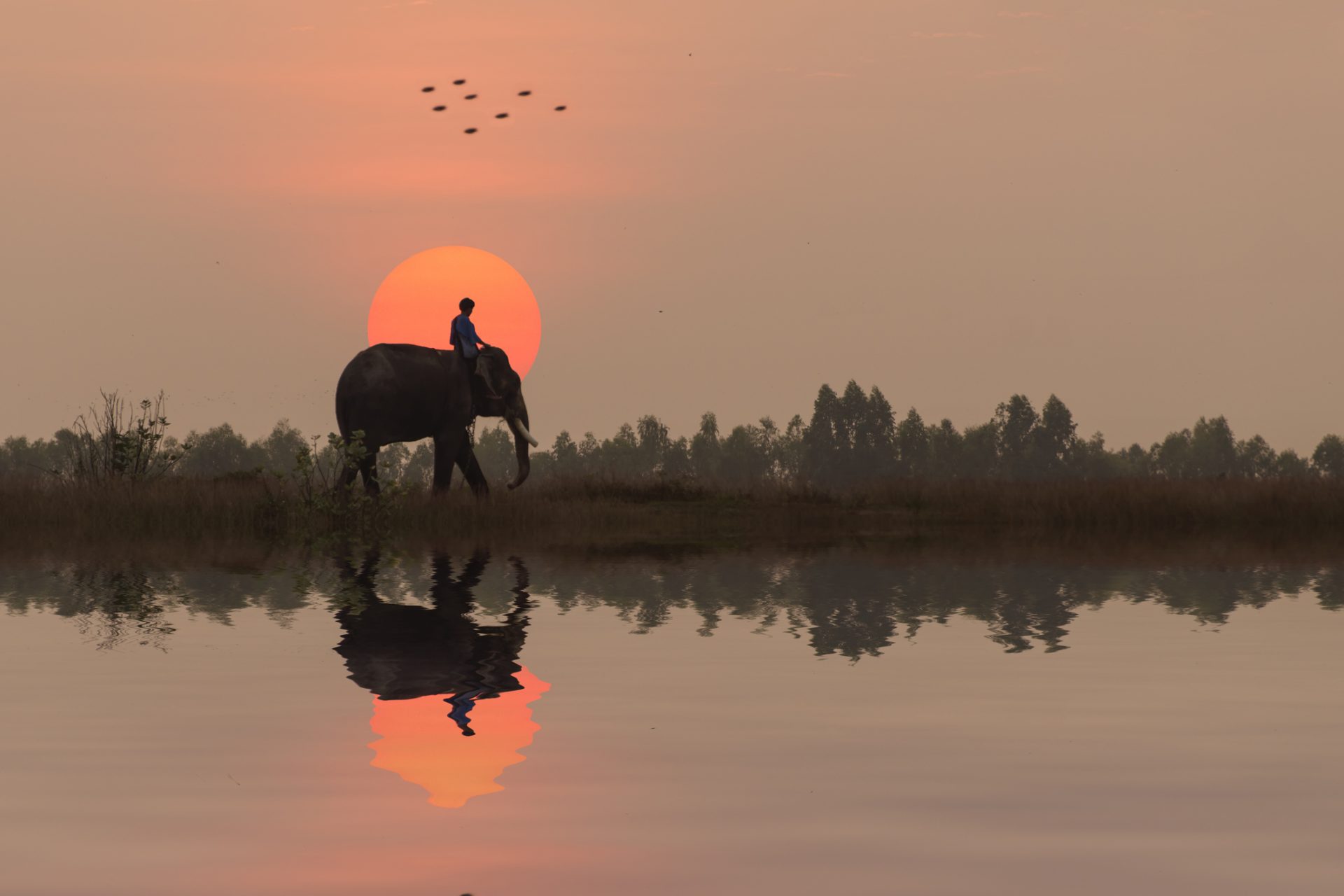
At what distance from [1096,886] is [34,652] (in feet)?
23.5

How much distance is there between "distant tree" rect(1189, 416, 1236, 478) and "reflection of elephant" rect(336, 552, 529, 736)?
331 ft

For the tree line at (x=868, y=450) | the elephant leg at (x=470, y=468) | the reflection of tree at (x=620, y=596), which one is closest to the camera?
the reflection of tree at (x=620, y=596)

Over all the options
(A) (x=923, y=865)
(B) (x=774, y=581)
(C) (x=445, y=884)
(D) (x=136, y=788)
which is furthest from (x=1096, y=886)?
(B) (x=774, y=581)

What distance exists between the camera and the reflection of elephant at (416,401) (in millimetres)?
24922

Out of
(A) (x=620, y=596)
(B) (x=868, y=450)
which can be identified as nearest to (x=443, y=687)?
(A) (x=620, y=596)

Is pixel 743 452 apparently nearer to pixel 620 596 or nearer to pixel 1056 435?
pixel 1056 435

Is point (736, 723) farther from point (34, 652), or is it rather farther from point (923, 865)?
point (34, 652)

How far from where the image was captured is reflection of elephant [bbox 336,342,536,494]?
24922 mm

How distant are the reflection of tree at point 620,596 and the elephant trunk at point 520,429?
9199mm

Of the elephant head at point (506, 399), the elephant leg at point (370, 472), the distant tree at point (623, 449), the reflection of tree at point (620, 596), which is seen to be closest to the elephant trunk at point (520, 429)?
the elephant head at point (506, 399)

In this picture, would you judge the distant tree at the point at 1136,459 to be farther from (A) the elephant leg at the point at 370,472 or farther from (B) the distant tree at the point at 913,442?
(A) the elephant leg at the point at 370,472

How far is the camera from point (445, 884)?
187 inches

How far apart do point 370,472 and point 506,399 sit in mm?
3372

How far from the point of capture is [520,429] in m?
26.9
